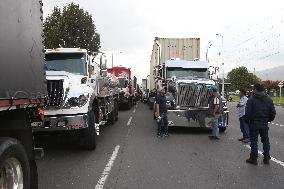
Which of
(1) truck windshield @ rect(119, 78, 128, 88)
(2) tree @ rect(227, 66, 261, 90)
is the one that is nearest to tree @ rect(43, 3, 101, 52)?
(1) truck windshield @ rect(119, 78, 128, 88)

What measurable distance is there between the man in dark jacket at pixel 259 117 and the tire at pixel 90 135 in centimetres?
369

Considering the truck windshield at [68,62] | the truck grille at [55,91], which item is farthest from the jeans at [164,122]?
the truck grille at [55,91]

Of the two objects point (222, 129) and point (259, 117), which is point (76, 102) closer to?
point (259, 117)

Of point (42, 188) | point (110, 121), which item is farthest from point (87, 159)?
point (110, 121)

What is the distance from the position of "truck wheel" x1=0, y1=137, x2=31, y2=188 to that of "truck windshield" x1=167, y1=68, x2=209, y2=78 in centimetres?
1556

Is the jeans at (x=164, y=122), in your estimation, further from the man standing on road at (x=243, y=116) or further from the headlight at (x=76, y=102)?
the headlight at (x=76, y=102)

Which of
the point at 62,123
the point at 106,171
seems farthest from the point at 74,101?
the point at 106,171

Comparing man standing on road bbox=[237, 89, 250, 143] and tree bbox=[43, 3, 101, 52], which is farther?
tree bbox=[43, 3, 101, 52]

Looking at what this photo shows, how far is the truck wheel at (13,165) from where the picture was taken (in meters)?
4.80

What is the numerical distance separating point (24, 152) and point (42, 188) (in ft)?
7.46

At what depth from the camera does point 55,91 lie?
1080 cm

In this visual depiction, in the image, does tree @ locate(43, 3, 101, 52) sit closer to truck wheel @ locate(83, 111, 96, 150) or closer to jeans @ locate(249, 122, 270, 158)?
truck wheel @ locate(83, 111, 96, 150)

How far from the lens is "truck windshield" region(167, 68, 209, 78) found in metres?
20.6

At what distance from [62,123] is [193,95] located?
6.46m
